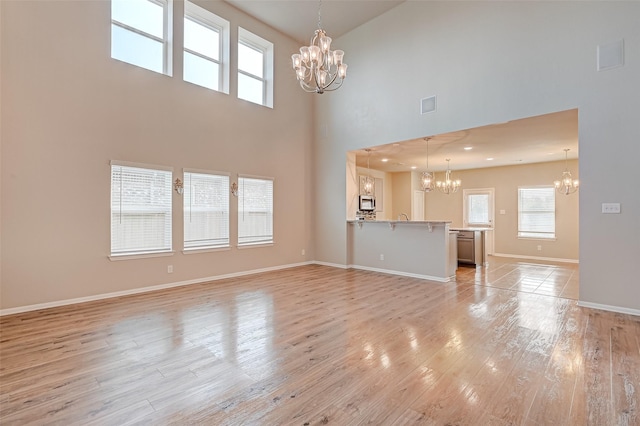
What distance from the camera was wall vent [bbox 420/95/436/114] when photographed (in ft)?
18.1

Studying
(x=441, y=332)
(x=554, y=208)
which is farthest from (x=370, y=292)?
(x=554, y=208)

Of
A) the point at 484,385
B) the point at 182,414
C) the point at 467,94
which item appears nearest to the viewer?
the point at 182,414

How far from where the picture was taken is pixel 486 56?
4918 mm

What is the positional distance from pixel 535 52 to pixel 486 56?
2.24 ft

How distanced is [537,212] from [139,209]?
32.6 feet

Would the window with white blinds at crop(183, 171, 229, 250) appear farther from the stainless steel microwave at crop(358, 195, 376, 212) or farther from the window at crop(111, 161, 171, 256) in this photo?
the stainless steel microwave at crop(358, 195, 376, 212)

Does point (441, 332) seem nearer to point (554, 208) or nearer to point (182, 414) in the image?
point (182, 414)

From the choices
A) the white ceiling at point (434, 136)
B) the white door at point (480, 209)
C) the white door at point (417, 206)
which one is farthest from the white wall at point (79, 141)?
the white door at point (480, 209)

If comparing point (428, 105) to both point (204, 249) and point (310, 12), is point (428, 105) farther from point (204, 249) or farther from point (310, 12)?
point (204, 249)

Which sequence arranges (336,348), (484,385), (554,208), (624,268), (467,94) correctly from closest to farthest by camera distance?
1. (484,385)
2. (336,348)
3. (624,268)
4. (467,94)
5. (554,208)

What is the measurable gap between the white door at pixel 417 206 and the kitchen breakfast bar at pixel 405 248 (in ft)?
13.3

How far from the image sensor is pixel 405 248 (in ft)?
20.3

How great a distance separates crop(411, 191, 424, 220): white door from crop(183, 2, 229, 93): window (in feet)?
22.9

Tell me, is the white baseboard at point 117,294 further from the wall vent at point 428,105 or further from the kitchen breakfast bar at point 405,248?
the wall vent at point 428,105
